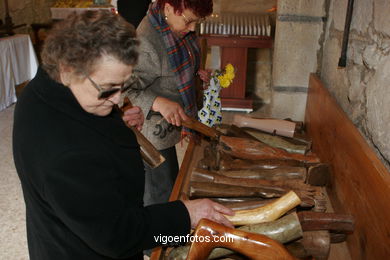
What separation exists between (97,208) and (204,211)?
415 millimetres

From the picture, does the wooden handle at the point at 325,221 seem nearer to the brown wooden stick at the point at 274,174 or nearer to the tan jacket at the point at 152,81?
the brown wooden stick at the point at 274,174

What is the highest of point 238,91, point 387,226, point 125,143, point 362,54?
point 362,54

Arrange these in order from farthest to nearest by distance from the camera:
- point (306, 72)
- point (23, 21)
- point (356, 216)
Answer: point (23, 21)
point (306, 72)
point (356, 216)

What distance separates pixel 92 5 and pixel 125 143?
8.16 metres

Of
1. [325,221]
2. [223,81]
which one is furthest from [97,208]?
[223,81]

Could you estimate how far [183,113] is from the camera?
211cm

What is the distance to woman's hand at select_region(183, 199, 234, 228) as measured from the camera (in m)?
1.34

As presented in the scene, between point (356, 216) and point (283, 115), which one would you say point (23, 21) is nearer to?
point (283, 115)

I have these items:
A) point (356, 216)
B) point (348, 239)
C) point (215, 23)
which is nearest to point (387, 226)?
point (356, 216)

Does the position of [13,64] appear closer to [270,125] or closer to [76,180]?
[270,125]

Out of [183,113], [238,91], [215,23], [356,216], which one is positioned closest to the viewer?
[356,216]

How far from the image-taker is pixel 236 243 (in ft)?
4.26

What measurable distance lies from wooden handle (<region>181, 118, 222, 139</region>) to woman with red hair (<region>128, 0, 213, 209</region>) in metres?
0.04

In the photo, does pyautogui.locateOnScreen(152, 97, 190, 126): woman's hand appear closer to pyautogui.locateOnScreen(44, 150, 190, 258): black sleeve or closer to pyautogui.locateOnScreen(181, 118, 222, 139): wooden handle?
pyautogui.locateOnScreen(181, 118, 222, 139): wooden handle
